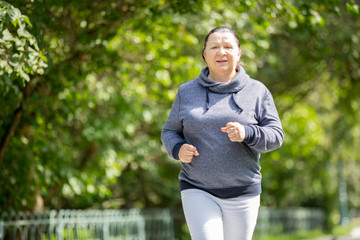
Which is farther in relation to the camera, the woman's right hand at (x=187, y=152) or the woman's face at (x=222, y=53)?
the woman's face at (x=222, y=53)

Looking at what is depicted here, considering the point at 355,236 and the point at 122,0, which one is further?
the point at 355,236

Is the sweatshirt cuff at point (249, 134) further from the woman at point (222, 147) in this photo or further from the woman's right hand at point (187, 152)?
the woman's right hand at point (187, 152)

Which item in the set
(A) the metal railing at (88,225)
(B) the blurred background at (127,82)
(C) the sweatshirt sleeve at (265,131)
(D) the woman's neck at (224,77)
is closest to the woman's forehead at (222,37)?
(D) the woman's neck at (224,77)

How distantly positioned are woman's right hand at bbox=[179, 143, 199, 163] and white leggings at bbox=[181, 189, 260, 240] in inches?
7.7

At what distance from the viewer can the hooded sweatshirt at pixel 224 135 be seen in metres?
2.98

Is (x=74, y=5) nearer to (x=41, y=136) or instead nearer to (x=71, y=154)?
(x=41, y=136)

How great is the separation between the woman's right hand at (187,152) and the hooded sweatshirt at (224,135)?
0.07 meters

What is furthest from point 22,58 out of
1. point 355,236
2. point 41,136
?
point 355,236

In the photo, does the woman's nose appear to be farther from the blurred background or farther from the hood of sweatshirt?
the blurred background

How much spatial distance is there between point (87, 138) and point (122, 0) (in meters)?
3.11

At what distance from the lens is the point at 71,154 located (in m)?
8.43

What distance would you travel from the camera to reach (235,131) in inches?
110

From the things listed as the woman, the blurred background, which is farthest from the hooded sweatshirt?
the blurred background

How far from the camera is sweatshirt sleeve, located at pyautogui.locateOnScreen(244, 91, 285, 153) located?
2.88 m
